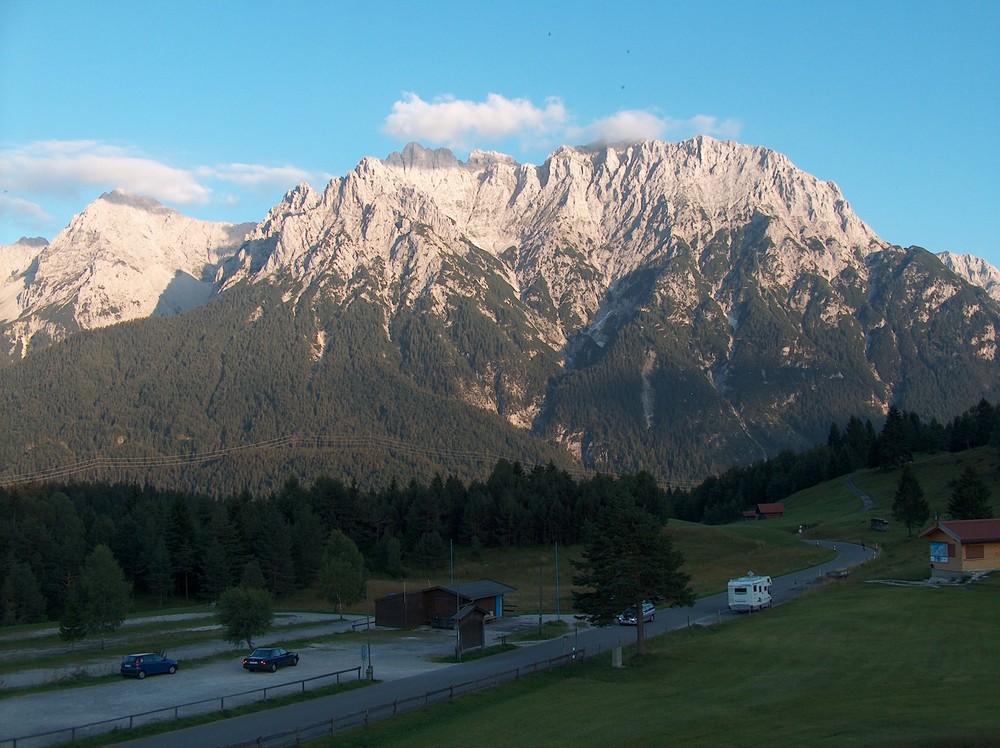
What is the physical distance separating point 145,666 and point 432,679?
15.4m

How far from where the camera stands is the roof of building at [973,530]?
5753 centimetres

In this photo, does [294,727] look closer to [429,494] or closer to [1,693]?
[1,693]

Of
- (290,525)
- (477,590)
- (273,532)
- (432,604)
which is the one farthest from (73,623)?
(290,525)

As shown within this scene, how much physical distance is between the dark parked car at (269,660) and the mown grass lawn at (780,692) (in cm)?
1389

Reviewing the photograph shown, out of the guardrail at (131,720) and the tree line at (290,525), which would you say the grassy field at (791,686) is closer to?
the guardrail at (131,720)

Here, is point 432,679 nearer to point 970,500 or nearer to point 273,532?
point 273,532

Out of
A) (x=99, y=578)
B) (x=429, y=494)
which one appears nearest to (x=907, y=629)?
(x=99, y=578)

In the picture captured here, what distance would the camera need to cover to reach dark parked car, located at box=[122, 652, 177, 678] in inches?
1807

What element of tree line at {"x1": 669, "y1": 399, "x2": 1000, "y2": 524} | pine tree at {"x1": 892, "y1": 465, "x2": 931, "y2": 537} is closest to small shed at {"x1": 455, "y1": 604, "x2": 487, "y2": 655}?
pine tree at {"x1": 892, "y1": 465, "x2": 931, "y2": 537}

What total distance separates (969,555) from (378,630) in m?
40.7

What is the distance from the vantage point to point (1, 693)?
41.8 meters

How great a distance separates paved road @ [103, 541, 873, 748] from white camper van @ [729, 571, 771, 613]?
0.90 metres

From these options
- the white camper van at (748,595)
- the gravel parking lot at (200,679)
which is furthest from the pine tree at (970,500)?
the gravel parking lot at (200,679)

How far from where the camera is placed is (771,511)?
134m
